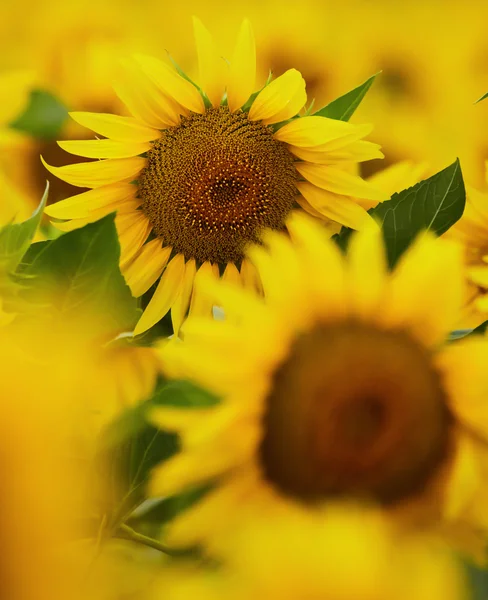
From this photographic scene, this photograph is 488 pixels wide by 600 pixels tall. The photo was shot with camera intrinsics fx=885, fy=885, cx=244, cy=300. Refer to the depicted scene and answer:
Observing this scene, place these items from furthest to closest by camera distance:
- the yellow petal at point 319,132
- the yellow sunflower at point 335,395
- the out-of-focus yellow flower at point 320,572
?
the yellow petal at point 319,132 → the yellow sunflower at point 335,395 → the out-of-focus yellow flower at point 320,572

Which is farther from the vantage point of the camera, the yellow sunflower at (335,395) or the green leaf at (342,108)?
the green leaf at (342,108)

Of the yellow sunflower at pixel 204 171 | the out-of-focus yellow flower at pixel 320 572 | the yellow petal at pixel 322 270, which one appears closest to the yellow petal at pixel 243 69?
the yellow sunflower at pixel 204 171

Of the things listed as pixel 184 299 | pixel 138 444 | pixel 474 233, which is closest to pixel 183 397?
pixel 138 444

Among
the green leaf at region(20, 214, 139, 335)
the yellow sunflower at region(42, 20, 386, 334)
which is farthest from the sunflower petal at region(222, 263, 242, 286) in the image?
the green leaf at region(20, 214, 139, 335)

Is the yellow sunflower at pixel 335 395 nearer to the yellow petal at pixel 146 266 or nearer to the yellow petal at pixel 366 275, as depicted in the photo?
the yellow petal at pixel 366 275

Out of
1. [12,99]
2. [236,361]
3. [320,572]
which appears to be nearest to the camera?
[320,572]

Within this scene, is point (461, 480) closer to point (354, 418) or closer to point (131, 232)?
point (354, 418)

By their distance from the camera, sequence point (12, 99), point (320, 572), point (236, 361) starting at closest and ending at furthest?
point (320, 572), point (236, 361), point (12, 99)
